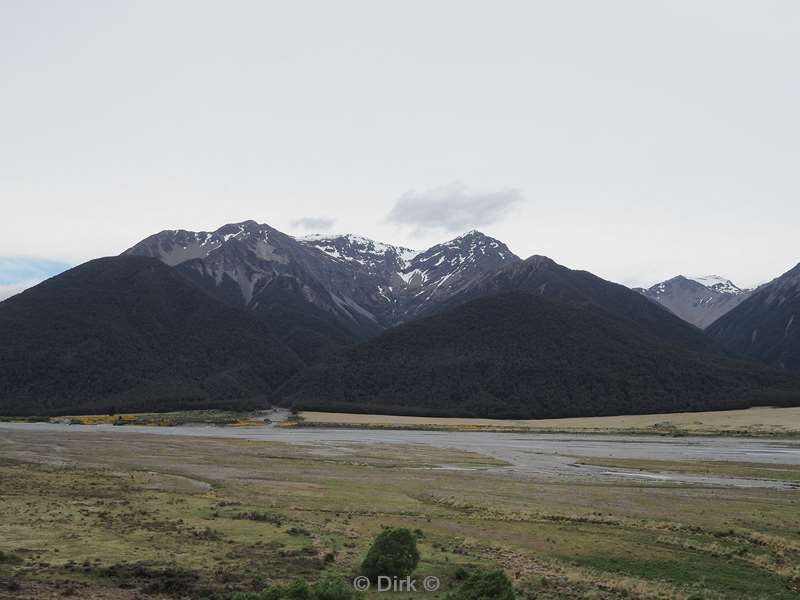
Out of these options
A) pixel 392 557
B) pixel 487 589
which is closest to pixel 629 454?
pixel 392 557

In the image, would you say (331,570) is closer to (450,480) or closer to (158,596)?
(158,596)

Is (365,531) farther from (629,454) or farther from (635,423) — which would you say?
(635,423)

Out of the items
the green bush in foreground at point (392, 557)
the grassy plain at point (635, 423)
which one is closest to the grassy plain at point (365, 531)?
the green bush in foreground at point (392, 557)

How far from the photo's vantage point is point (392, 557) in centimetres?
2372

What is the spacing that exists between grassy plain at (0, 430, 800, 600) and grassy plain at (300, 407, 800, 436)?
94.7 metres

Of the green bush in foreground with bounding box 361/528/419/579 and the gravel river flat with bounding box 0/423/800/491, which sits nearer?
the green bush in foreground with bounding box 361/528/419/579

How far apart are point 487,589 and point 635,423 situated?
15502cm

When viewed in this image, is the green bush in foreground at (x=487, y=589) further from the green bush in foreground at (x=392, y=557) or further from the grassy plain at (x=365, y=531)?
the green bush in foreground at (x=392, y=557)

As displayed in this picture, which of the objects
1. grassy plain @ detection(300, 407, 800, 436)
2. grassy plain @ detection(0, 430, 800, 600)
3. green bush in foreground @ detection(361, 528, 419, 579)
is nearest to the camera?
green bush in foreground @ detection(361, 528, 419, 579)

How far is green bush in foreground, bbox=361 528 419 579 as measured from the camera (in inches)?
933

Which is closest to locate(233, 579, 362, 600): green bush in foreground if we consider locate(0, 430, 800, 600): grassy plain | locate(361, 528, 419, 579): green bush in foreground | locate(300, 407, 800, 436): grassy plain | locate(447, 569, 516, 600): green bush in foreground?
locate(447, 569, 516, 600): green bush in foreground

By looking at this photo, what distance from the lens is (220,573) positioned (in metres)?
24.1

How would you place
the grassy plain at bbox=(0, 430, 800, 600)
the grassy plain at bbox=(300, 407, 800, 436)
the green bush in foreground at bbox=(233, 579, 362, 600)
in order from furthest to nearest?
the grassy plain at bbox=(300, 407, 800, 436) → the grassy plain at bbox=(0, 430, 800, 600) → the green bush in foreground at bbox=(233, 579, 362, 600)

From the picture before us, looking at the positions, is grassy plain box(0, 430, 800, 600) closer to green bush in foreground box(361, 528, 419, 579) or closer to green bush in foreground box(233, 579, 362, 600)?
green bush in foreground box(361, 528, 419, 579)
